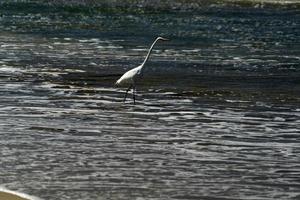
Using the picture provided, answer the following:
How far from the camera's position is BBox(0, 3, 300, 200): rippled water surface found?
39.5 feet

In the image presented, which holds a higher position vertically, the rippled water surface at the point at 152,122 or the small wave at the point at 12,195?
the small wave at the point at 12,195

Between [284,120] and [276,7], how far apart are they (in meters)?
65.3

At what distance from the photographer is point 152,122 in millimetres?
17422

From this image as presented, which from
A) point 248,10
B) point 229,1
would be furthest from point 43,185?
point 229,1

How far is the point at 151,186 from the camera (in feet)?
38.8

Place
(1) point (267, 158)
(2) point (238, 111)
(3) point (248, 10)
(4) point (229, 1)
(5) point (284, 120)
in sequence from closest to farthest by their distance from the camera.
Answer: (1) point (267, 158) → (5) point (284, 120) → (2) point (238, 111) → (3) point (248, 10) → (4) point (229, 1)

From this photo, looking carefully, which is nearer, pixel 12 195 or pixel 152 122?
pixel 12 195

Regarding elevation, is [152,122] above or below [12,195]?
below

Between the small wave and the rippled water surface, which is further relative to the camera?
the rippled water surface

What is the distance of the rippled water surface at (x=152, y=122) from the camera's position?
1203 centimetres

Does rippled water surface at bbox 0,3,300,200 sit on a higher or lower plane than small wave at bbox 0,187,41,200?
lower

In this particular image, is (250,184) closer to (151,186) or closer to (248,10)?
(151,186)

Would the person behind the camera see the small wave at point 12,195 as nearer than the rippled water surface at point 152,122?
Yes

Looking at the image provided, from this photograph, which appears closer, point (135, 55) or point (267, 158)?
point (267, 158)
